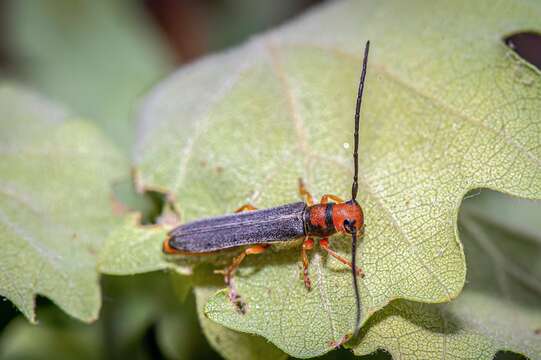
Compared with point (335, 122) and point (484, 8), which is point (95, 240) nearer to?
point (335, 122)

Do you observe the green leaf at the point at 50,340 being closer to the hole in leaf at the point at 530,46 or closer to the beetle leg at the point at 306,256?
the beetle leg at the point at 306,256

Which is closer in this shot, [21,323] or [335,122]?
[335,122]

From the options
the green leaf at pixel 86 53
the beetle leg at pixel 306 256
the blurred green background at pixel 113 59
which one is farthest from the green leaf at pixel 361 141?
the green leaf at pixel 86 53

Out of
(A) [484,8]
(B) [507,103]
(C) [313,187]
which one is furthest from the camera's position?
(A) [484,8]

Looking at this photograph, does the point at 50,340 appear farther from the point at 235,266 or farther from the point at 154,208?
the point at 235,266

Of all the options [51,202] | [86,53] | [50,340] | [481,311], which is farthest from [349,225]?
[86,53]

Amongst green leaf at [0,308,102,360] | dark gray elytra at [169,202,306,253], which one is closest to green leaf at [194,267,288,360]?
dark gray elytra at [169,202,306,253]

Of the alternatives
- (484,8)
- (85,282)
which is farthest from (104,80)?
(484,8)
